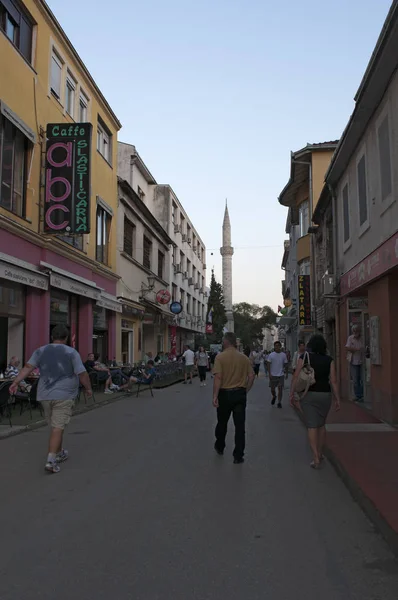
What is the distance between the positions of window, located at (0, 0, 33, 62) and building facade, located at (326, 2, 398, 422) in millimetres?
8958

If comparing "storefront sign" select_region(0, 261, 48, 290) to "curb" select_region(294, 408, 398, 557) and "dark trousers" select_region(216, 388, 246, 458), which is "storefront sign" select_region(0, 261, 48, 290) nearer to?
"dark trousers" select_region(216, 388, 246, 458)

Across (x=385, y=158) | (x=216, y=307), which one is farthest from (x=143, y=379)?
(x=216, y=307)

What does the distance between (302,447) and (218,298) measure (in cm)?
6474

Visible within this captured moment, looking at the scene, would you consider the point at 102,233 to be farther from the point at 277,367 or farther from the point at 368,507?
the point at 368,507

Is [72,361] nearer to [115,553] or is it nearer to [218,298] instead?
[115,553]

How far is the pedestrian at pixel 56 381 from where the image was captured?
7.14 m

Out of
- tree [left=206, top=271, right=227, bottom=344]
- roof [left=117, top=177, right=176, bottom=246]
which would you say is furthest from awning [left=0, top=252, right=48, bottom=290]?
tree [left=206, top=271, right=227, bottom=344]

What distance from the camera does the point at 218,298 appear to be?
242 feet

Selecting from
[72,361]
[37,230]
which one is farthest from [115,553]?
[37,230]

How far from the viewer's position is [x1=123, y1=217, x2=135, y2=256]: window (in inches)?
1065

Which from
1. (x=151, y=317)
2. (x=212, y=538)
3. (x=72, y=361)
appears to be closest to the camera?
(x=212, y=538)

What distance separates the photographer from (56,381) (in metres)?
7.18

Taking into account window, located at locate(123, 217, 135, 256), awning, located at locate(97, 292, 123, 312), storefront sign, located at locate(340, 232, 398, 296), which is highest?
window, located at locate(123, 217, 135, 256)

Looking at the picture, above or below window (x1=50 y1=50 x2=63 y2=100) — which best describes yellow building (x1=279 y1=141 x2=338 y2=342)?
below
